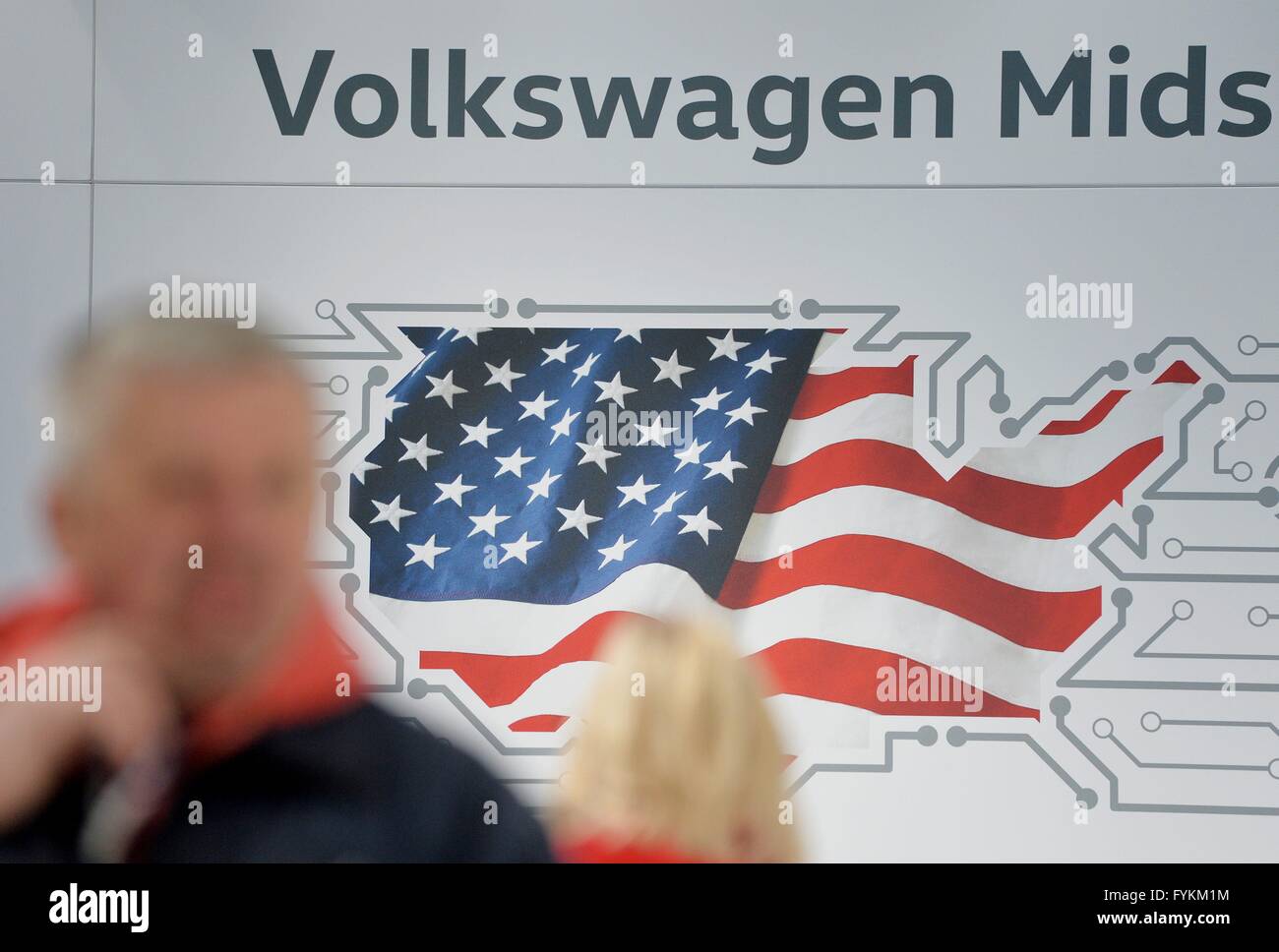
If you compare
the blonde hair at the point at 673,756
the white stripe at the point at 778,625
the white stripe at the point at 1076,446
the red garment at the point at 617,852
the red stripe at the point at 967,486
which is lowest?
the red garment at the point at 617,852

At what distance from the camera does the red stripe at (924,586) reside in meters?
2.22

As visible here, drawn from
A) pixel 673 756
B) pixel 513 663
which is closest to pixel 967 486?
pixel 673 756

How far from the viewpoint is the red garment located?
2223 millimetres

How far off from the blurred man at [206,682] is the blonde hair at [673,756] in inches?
7.6

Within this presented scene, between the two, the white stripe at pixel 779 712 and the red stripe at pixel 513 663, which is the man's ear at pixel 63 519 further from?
the white stripe at pixel 779 712

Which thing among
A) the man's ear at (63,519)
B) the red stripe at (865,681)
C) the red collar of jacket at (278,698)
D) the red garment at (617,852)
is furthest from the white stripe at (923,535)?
the man's ear at (63,519)

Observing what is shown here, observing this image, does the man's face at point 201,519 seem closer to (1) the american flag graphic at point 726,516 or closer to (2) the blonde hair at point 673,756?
(1) the american flag graphic at point 726,516

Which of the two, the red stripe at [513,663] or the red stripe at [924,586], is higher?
the red stripe at [924,586]

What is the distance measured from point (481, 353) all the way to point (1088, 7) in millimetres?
1623

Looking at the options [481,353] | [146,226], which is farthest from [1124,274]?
[146,226]

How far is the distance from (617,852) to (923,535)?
3.31ft

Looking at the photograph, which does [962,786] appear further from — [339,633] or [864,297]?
[339,633]

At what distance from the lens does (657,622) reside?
2.23 metres

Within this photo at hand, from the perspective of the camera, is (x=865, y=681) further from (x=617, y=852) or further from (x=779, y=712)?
(x=617, y=852)
